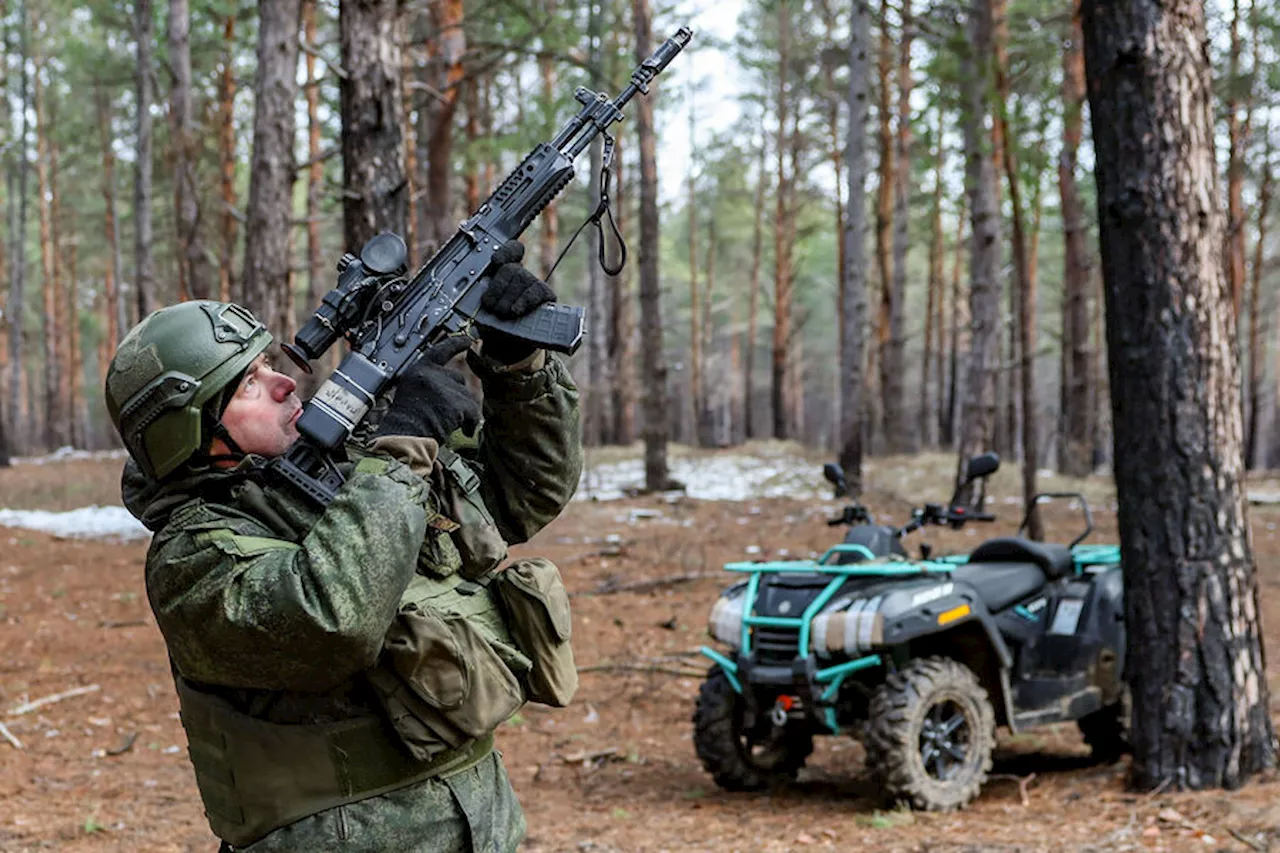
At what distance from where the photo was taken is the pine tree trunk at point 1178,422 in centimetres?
508

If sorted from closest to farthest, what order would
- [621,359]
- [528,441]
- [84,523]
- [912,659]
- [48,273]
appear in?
[528,441], [912,659], [84,523], [621,359], [48,273]

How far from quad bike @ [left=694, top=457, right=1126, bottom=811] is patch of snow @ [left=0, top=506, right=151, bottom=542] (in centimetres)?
976

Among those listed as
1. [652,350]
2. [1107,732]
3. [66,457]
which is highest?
[652,350]

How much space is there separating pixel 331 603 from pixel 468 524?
523 mm

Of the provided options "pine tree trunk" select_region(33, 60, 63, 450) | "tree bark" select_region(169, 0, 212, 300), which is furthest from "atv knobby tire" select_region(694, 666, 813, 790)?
"pine tree trunk" select_region(33, 60, 63, 450)

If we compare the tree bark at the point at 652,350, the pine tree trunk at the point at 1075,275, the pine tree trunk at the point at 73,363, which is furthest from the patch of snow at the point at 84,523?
the pine tree trunk at the point at 73,363

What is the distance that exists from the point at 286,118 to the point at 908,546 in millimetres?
7141

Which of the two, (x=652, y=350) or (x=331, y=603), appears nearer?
(x=331, y=603)

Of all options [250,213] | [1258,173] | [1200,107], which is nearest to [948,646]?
[1200,107]

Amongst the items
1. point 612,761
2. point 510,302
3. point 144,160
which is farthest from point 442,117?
point 510,302

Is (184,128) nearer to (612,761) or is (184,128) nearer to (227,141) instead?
(227,141)

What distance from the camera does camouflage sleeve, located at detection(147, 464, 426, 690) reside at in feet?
6.87

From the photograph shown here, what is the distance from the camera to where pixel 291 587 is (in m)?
2.09

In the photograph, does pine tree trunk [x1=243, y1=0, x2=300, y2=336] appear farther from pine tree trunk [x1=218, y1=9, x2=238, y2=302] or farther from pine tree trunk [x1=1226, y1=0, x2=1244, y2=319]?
pine tree trunk [x1=1226, y1=0, x2=1244, y2=319]
